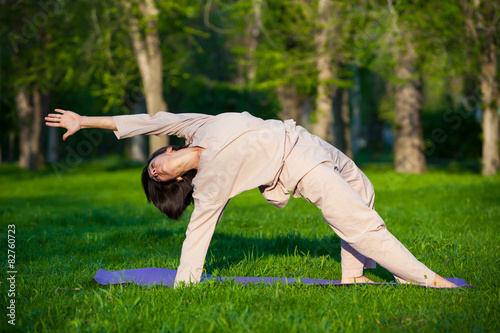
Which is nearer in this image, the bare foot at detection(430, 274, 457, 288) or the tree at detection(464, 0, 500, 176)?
the bare foot at detection(430, 274, 457, 288)

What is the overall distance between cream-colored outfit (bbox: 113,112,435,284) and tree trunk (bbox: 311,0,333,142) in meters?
12.2

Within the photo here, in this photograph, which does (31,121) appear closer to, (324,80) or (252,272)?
(324,80)

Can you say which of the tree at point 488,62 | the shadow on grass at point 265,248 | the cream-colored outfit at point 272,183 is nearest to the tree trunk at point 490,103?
the tree at point 488,62

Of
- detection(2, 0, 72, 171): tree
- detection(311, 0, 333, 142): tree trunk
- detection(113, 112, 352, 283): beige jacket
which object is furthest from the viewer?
detection(2, 0, 72, 171): tree

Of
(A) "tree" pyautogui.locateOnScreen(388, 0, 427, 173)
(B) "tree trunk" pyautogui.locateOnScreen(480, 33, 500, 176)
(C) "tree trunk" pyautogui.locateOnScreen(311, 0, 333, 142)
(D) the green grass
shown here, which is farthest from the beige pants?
(A) "tree" pyautogui.locateOnScreen(388, 0, 427, 173)

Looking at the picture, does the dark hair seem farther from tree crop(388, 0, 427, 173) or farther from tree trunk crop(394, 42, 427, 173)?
tree trunk crop(394, 42, 427, 173)

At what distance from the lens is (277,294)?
11.6 ft

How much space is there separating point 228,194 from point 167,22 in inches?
664

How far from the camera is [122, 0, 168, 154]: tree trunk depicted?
1645 cm

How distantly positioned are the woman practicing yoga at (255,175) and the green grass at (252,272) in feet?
1.00

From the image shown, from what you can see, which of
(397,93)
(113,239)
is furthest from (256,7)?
(113,239)

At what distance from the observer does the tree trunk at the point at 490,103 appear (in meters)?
13.4

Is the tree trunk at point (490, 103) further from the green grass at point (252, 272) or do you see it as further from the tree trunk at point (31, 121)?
the tree trunk at point (31, 121)

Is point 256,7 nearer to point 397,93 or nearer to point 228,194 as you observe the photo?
point 397,93
